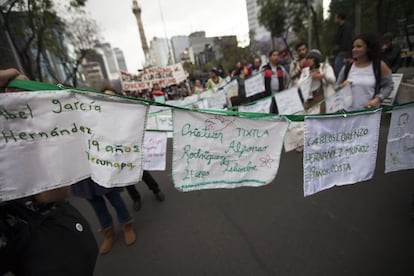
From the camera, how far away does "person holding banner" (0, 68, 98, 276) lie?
0.94m

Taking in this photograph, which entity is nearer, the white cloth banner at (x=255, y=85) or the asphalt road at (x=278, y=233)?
the asphalt road at (x=278, y=233)

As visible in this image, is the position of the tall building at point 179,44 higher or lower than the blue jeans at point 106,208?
higher

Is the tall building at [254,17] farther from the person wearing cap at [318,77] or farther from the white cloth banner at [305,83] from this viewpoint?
the white cloth banner at [305,83]

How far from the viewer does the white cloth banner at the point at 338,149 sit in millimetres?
1581

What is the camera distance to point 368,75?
2525mm

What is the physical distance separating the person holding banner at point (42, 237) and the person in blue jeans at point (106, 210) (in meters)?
0.99

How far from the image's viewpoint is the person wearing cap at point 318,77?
3.79 meters

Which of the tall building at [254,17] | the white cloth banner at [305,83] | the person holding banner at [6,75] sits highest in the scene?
the tall building at [254,17]

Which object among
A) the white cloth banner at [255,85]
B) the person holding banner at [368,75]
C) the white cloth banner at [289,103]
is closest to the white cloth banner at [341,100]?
the person holding banner at [368,75]

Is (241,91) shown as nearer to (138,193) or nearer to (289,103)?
(289,103)

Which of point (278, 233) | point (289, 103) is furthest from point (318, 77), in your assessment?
point (278, 233)

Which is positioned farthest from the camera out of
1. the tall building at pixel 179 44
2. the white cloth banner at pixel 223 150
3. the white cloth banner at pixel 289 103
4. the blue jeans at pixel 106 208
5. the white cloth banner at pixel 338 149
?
the tall building at pixel 179 44

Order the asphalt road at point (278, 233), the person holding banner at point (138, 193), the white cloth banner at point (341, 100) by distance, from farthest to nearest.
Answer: the person holding banner at point (138, 193)
the white cloth banner at point (341, 100)
the asphalt road at point (278, 233)

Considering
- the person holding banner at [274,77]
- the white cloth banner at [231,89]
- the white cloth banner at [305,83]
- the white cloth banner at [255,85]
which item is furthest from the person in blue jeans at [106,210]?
the white cloth banner at [231,89]
